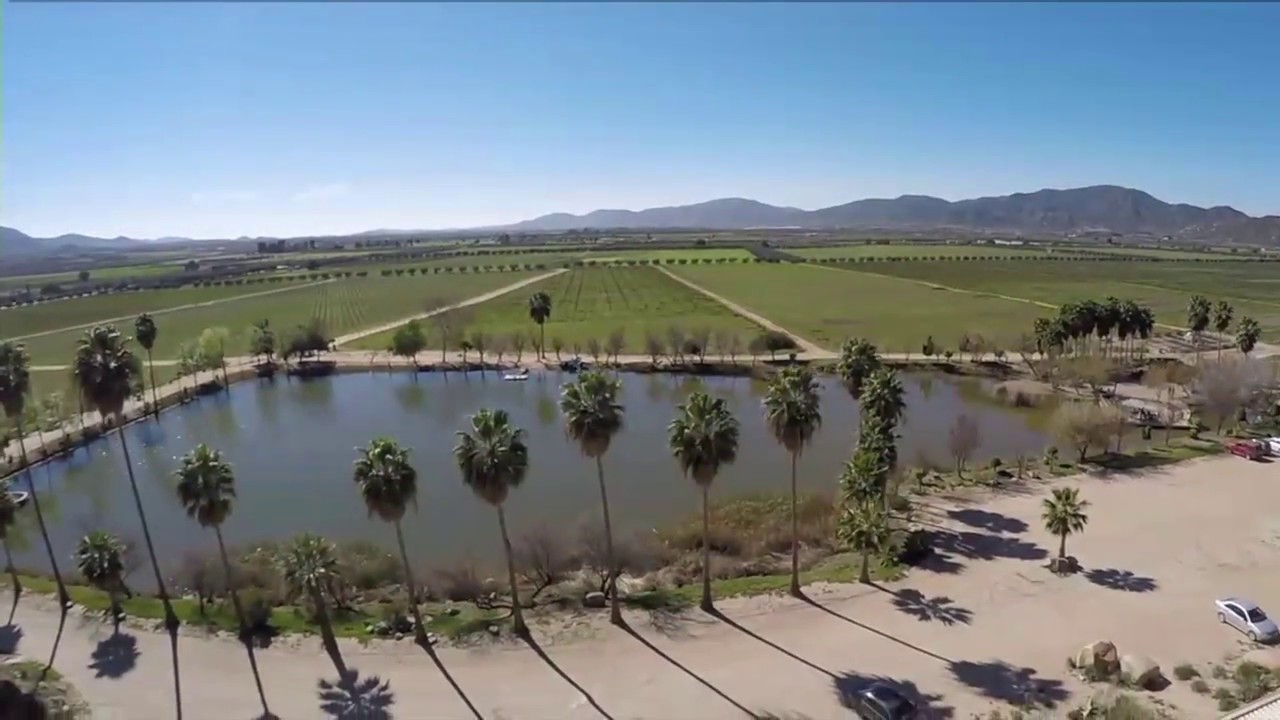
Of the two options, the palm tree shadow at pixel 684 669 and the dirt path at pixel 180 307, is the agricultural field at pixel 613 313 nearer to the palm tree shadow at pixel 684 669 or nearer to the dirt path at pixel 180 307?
the dirt path at pixel 180 307

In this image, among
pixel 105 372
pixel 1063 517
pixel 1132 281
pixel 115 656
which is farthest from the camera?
pixel 1132 281

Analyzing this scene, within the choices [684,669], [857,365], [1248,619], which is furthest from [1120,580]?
[684,669]

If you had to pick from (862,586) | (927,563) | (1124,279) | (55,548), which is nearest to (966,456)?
(927,563)

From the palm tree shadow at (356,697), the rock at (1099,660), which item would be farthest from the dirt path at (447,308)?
the rock at (1099,660)

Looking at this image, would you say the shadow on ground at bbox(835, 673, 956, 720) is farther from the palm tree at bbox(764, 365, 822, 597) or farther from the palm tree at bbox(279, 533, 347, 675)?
the palm tree at bbox(279, 533, 347, 675)

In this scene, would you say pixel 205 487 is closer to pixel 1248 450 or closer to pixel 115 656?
pixel 115 656
